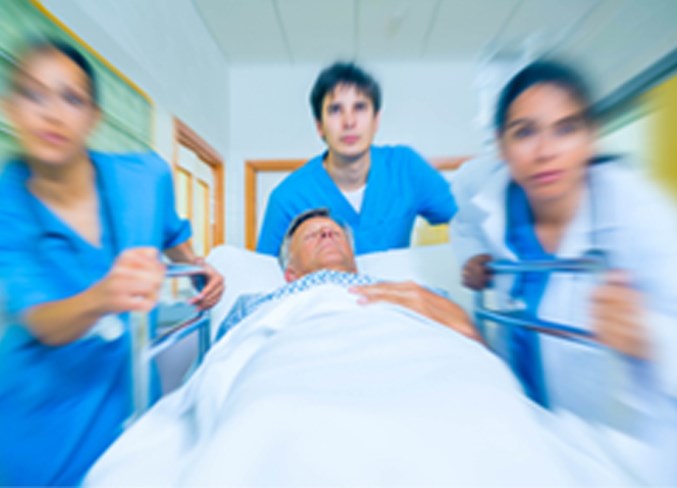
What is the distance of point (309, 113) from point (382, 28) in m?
0.27

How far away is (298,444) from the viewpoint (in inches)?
14.1

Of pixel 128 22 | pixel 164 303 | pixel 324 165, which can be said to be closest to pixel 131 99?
pixel 128 22

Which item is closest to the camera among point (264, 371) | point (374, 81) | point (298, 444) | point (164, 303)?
point (298, 444)

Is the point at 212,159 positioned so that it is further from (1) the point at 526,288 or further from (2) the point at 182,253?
(1) the point at 526,288

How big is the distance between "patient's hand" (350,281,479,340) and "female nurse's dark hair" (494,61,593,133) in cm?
39

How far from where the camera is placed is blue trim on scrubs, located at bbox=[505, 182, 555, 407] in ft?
2.28

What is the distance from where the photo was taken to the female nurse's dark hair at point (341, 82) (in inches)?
35.8

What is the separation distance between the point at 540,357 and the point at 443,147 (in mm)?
580

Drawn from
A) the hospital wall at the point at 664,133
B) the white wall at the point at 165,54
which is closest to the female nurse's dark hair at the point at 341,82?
the white wall at the point at 165,54

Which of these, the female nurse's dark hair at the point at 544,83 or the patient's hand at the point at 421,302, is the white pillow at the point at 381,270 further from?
the female nurse's dark hair at the point at 544,83

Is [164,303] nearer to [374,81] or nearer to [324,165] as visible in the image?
[324,165]

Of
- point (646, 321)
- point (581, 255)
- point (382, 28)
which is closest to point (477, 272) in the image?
point (581, 255)

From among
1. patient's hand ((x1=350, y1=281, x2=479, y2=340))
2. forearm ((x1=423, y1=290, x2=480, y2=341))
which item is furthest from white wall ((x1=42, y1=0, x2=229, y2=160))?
forearm ((x1=423, y1=290, x2=480, y2=341))

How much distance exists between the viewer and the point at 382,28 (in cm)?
86
